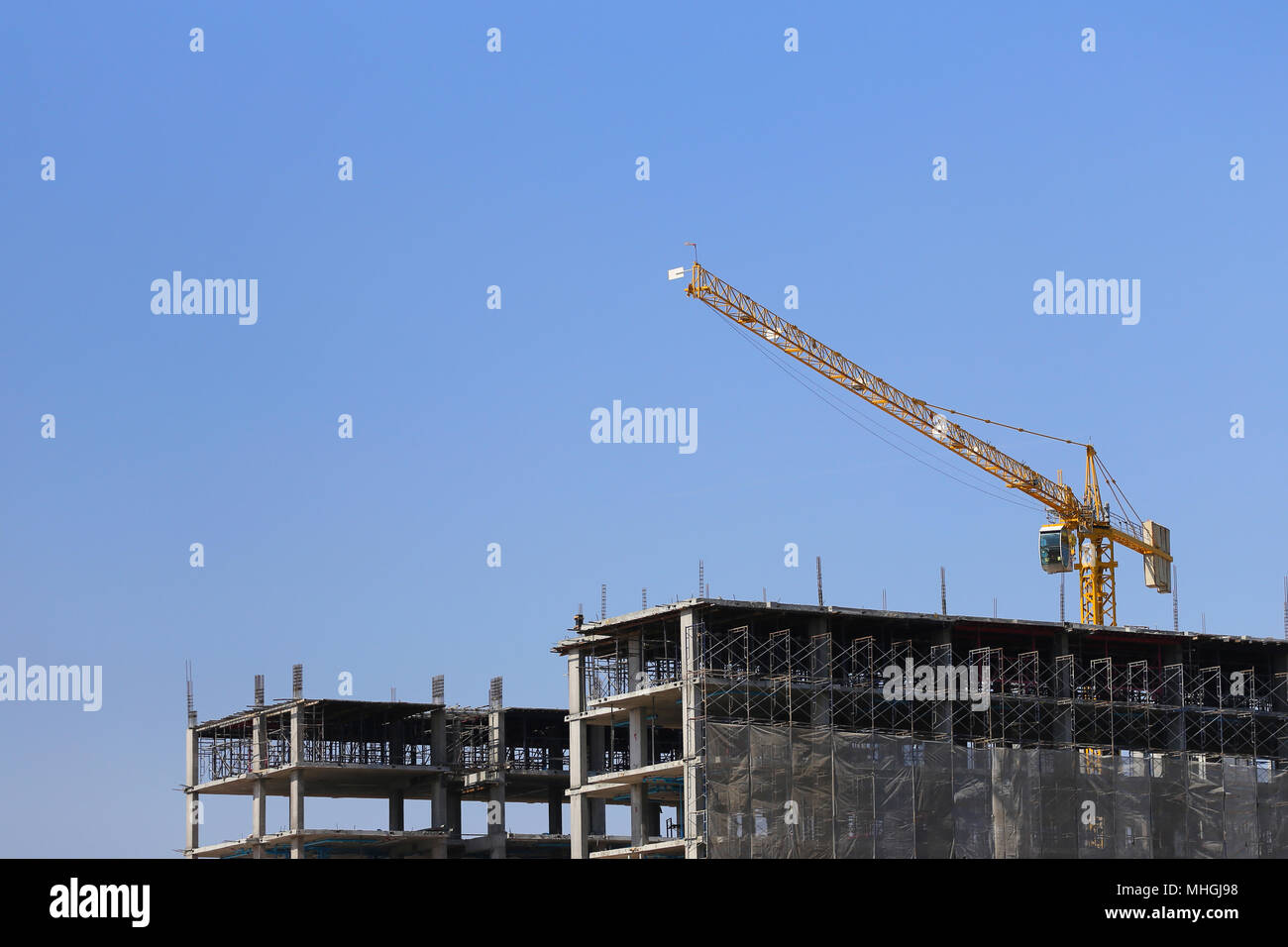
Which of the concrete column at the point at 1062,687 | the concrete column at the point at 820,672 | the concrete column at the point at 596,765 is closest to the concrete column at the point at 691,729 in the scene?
the concrete column at the point at 820,672

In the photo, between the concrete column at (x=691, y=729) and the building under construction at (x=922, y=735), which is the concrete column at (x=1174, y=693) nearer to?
the building under construction at (x=922, y=735)

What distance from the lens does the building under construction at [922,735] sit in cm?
9975

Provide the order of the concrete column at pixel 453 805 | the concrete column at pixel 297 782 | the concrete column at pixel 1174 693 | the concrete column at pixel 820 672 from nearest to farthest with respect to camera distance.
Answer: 1. the concrete column at pixel 820 672
2. the concrete column at pixel 1174 693
3. the concrete column at pixel 297 782
4. the concrete column at pixel 453 805

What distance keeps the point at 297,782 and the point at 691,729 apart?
33534mm

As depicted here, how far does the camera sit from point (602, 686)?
110 m

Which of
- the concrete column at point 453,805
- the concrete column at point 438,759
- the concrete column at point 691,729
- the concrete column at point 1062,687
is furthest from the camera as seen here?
the concrete column at point 453,805

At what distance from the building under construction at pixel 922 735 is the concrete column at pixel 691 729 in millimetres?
107

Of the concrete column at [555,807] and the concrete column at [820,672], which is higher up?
the concrete column at [820,672]

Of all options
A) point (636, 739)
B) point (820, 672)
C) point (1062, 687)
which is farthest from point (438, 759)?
point (1062, 687)

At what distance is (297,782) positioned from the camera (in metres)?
124

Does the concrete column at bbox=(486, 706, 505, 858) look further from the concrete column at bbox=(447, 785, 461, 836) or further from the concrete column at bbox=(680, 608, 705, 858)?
the concrete column at bbox=(680, 608, 705, 858)

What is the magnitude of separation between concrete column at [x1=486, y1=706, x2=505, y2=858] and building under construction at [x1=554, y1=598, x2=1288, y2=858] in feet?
46.3

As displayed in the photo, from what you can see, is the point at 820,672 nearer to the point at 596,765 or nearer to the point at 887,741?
the point at 887,741
